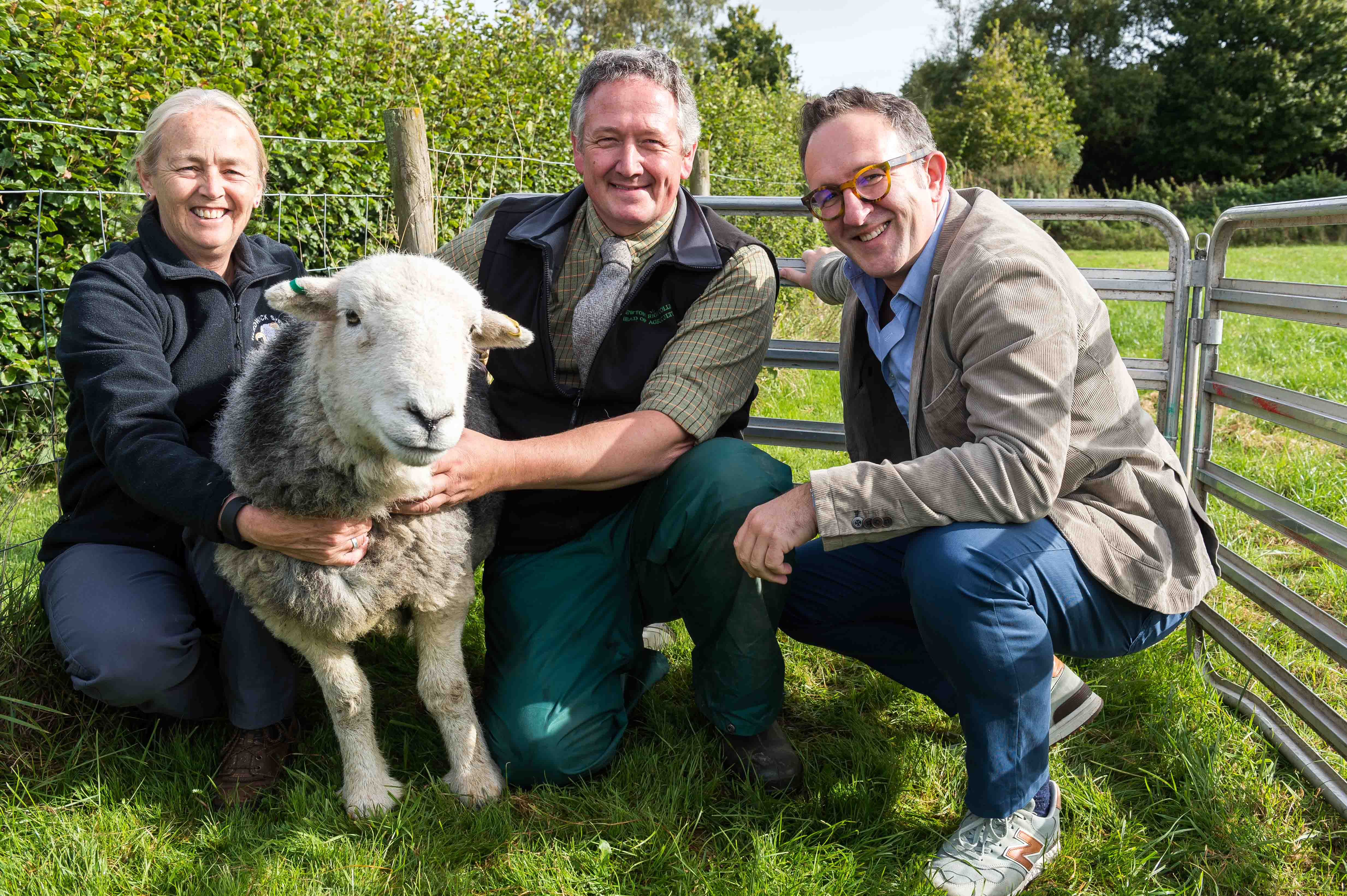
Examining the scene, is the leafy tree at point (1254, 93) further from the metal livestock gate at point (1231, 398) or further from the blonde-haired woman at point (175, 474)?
the blonde-haired woman at point (175, 474)

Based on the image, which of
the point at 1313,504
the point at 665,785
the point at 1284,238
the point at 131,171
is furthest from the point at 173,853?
the point at 1284,238

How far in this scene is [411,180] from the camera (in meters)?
3.99

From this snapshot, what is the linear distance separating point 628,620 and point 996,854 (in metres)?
1.30

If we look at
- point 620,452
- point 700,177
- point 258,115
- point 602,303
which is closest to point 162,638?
point 620,452

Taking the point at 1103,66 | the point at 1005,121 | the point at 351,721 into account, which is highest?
the point at 1103,66

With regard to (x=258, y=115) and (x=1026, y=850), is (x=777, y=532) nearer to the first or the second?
(x=1026, y=850)

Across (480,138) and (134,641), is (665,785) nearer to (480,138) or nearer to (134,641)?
(134,641)

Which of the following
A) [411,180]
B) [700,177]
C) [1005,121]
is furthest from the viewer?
[1005,121]

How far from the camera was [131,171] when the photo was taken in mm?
4500

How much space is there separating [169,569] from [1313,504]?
4590 mm

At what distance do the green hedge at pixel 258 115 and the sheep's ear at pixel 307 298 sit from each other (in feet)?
7.47

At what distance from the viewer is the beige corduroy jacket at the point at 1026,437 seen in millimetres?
2117

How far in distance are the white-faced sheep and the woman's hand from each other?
0.02m

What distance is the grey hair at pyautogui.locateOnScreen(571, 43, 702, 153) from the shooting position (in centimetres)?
287
